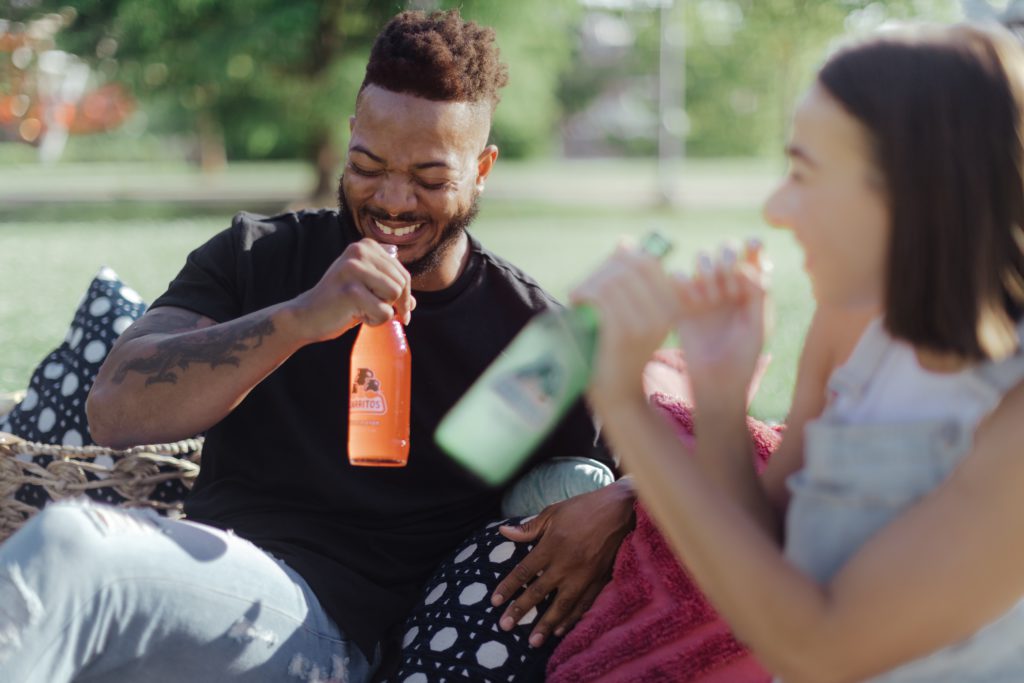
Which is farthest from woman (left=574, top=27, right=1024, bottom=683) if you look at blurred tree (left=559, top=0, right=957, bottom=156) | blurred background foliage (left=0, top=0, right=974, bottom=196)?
blurred tree (left=559, top=0, right=957, bottom=156)

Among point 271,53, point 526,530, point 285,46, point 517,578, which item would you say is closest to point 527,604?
point 517,578

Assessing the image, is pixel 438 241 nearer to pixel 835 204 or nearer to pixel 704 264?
pixel 704 264

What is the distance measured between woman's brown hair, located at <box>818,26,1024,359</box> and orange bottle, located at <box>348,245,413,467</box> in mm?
1282

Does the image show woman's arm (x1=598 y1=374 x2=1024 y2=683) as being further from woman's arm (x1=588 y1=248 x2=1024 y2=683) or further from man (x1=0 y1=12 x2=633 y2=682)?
man (x1=0 y1=12 x2=633 y2=682)

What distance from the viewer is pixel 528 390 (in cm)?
178

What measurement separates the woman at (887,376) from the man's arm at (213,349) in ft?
2.61

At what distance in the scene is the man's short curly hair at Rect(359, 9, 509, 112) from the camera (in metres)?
2.98

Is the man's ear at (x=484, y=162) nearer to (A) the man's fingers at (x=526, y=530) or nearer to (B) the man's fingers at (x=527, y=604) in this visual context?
(A) the man's fingers at (x=526, y=530)

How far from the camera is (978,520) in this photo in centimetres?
151

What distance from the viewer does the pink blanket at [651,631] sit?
2.33 metres

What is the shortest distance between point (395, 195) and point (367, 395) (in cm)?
52

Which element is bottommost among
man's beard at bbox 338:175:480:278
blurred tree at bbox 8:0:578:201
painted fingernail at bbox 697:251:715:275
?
blurred tree at bbox 8:0:578:201

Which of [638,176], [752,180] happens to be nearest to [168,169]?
[638,176]

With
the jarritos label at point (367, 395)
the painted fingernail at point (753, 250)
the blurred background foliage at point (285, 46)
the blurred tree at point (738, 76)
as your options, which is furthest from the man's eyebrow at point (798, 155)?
the blurred tree at point (738, 76)
